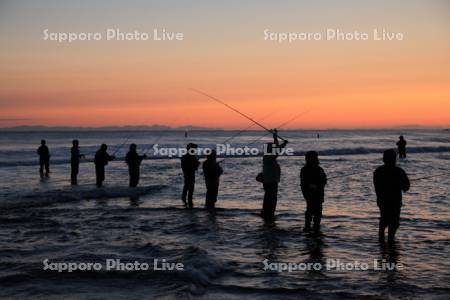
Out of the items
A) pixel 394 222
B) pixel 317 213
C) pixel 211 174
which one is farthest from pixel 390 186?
pixel 211 174

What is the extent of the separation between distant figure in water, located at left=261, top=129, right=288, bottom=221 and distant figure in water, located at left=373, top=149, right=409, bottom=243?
8.77 ft

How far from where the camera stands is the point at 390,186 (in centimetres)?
790

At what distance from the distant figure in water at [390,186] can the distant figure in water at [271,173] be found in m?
2.67

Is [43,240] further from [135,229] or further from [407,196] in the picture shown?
[407,196]

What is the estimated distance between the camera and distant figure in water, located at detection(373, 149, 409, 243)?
7.84 metres

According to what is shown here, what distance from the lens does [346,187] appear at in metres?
17.1

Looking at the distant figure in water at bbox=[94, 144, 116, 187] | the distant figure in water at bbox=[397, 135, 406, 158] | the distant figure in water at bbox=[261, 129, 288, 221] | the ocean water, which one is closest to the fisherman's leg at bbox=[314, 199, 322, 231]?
the ocean water

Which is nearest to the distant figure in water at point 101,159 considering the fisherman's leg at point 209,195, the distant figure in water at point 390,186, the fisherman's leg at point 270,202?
the fisherman's leg at point 209,195

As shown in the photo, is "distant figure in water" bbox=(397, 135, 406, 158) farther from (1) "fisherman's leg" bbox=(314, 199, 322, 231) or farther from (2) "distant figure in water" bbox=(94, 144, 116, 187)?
(1) "fisherman's leg" bbox=(314, 199, 322, 231)

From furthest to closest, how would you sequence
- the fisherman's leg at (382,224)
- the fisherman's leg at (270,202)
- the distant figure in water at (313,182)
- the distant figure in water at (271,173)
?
the fisherman's leg at (270,202) → the distant figure in water at (271,173) → the distant figure in water at (313,182) → the fisherman's leg at (382,224)

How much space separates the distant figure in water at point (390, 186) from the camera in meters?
7.84

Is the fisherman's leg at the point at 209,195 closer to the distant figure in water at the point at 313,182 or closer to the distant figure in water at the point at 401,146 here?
the distant figure in water at the point at 313,182

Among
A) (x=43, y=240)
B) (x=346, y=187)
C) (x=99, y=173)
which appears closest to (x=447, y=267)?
(x=43, y=240)

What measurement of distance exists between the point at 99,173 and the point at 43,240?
29.5 feet
